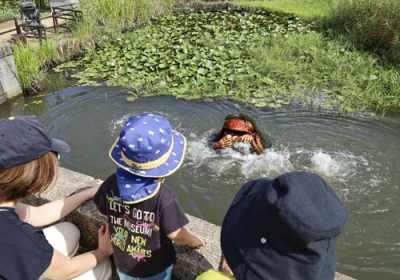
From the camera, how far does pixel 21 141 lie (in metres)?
1.35

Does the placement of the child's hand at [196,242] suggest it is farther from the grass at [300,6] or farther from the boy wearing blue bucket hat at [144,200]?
the grass at [300,6]

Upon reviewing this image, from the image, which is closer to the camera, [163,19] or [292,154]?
[292,154]

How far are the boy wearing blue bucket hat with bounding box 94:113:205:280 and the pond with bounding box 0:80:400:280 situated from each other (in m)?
1.94

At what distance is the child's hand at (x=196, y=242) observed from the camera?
6.02ft

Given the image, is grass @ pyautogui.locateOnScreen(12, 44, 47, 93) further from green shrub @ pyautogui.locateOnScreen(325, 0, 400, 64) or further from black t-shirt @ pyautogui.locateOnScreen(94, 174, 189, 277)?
green shrub @ pyautogui.locateOnScreen(325, 0, 400, 64)

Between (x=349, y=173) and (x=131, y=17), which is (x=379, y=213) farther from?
(x=131, y=17)

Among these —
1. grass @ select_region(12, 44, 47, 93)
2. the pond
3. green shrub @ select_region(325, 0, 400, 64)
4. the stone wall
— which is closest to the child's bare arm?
the pond

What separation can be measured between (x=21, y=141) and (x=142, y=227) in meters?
0.67

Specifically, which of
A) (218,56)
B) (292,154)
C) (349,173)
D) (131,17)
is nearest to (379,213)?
(349,173)

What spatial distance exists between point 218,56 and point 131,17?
3.77m

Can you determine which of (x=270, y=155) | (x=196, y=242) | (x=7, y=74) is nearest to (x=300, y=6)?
(x=270, y=155)

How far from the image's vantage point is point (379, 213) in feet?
12.0

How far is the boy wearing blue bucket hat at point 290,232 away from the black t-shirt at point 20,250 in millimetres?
745

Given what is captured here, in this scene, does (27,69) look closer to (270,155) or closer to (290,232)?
(270,155)
